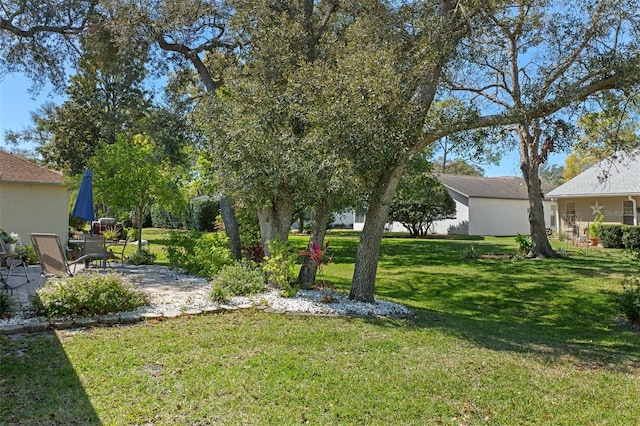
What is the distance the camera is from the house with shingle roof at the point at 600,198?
23.4 meters

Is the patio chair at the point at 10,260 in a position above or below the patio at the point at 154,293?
above

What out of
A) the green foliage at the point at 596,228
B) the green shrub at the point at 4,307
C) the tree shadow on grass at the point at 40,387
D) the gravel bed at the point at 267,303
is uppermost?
the green foliage at the point at 596,228

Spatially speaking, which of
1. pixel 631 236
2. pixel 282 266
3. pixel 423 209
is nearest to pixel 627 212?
pixel 631 236

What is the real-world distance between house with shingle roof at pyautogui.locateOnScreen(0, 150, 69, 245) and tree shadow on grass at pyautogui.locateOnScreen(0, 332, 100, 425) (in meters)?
9.80

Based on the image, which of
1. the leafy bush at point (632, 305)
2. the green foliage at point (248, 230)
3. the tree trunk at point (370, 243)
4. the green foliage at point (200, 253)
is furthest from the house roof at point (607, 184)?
the green foliage at point (200, 253)

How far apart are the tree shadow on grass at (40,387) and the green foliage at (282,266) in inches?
154

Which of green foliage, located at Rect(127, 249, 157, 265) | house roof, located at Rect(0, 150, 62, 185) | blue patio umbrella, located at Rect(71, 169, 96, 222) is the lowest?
green foliage, located at Rect(127, 249, 157, 265)

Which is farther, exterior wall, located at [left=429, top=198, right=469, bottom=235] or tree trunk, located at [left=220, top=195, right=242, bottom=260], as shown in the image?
exterior wall, located at [left=429, top=198, right=469, bottom=235]

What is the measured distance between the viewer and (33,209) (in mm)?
14383

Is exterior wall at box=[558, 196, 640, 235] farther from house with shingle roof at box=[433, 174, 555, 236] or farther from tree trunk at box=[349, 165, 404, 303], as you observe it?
tree trunk at box=[349, 165, 404, 303]

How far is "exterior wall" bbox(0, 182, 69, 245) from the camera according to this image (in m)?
13.8

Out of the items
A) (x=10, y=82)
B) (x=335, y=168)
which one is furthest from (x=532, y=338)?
(x=10, y=82)

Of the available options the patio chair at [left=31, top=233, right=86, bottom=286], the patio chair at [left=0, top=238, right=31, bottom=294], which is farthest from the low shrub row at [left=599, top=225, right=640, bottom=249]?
the patio chair at [left=0, top=238, right=31, bottom=294]

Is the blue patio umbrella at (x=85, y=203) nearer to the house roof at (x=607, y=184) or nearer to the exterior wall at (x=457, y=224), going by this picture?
the house roof at (x=607, y=184)
